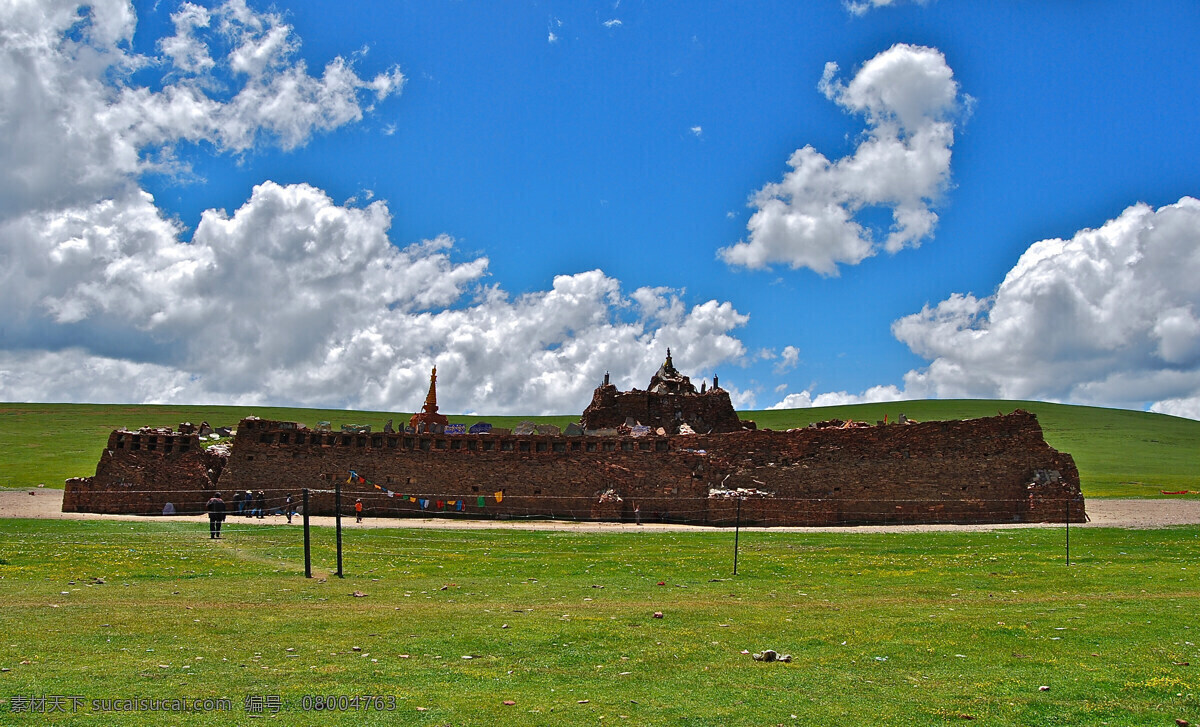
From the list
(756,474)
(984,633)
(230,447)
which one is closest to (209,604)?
(984,633)

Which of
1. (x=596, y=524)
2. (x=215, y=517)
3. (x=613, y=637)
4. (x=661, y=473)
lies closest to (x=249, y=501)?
(x=215, y=517)

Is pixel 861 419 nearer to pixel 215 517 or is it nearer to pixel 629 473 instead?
pixel 629 473

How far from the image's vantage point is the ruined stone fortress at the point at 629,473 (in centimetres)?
4116

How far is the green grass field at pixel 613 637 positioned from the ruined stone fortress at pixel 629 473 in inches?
724

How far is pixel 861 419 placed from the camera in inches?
5276

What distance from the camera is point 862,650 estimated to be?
36.5 feet

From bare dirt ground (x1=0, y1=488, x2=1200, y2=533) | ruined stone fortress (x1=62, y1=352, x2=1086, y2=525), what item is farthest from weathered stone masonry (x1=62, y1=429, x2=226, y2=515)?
bare dirt ground (x1=0, y1=488, x2=1200, y2=533)

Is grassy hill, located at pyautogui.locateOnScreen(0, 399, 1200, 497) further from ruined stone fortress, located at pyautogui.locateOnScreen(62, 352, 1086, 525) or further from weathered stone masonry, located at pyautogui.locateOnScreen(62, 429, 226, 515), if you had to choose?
ruined stone fortress, located at pyautogui.locateOnScreen(62, 352, 1086, 525)

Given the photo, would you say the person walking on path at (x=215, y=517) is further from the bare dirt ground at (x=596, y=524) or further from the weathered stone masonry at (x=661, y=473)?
the weathered stone masonry at (x=661, y=473)

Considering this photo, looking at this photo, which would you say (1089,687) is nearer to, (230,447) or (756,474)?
(756,474)

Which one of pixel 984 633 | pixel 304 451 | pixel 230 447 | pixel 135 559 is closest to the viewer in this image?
pixel 984 633

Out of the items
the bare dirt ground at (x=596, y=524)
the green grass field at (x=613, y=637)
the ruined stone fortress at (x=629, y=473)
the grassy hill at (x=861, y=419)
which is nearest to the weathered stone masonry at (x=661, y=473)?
the ruined stone fortress at (x=629, y=473)

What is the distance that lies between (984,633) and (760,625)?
3221 mm

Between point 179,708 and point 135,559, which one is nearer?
point 179,708
